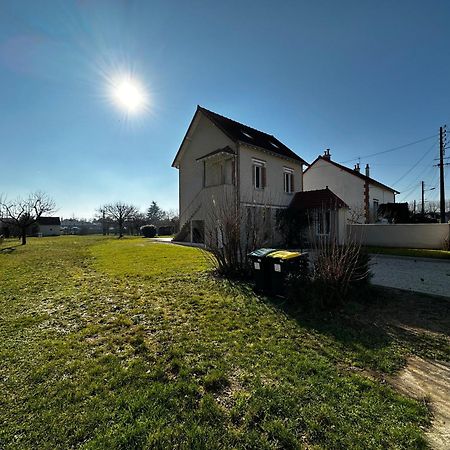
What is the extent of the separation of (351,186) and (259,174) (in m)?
12.7

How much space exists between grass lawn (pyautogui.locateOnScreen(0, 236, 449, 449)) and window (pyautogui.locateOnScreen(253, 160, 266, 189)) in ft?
43.7

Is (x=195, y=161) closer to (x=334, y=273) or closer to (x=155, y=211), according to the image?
(x=334, y=273)

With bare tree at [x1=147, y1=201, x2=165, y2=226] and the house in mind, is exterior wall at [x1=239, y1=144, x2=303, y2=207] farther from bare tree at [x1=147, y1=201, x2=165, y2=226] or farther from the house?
bare tree at [x1=147, y1=201, x2=165, y2=226]

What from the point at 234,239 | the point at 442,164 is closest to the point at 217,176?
the point at 234,239

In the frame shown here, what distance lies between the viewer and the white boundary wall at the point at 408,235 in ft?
49.9

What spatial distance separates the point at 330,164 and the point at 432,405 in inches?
1089

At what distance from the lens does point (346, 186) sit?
2586 centimetres

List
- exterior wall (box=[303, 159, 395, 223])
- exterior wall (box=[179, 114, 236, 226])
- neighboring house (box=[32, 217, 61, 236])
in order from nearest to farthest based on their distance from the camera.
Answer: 1. exterior wall (box=[179, 114, 236, 226])
2. exterior wall (box=[303, 159, 395, 223])
3. neighboring house (box=[32, 217, 61, 236])

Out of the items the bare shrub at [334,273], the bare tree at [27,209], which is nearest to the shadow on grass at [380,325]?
the bare shrub at [334,273]

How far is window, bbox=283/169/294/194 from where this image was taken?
20.4 meters

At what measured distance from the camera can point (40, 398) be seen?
2664mm

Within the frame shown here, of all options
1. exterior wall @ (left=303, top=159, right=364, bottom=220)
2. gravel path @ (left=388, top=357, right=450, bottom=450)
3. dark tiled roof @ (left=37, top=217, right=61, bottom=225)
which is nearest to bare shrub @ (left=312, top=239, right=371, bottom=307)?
gravel path @ (left=388, top=357, right=450, bottom=450)

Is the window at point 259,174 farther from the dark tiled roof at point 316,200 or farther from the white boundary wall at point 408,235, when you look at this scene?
the white boundary wall at point 408,235

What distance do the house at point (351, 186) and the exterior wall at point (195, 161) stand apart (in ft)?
46.1
